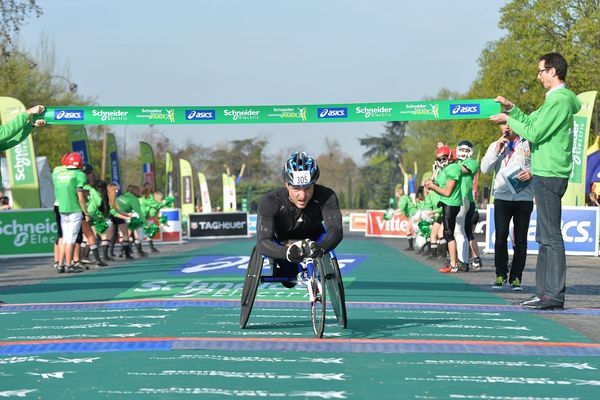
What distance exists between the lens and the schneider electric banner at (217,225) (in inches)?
1810

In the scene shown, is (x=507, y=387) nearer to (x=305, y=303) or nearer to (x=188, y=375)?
(x=188, y=375)

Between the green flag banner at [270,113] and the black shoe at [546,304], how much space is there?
3.98 metres

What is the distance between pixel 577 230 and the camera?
25.5 metres

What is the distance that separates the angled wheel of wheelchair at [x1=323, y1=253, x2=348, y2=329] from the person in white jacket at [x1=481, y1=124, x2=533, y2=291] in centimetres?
462

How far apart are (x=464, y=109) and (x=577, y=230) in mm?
11114

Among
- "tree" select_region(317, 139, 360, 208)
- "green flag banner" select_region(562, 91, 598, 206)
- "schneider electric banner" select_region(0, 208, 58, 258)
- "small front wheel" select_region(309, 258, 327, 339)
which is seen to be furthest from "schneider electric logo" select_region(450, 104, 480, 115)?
"tree" select_region(317, 139, 360, 208)

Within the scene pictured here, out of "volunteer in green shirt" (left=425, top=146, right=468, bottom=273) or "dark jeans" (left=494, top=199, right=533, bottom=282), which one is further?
"volunteer in green shirt" (left=425, top=146, right=468, bottom=273)

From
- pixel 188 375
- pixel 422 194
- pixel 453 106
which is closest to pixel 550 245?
pixel 453 106

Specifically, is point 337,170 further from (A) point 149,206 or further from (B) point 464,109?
(B) point 464,109

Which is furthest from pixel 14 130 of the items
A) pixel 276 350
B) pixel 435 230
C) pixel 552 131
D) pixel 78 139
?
pixel 78 139

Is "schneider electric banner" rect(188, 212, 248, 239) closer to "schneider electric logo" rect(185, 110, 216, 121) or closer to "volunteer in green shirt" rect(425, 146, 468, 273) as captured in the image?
"volunteer in green shirt" rect(425, 146, 468, 273)

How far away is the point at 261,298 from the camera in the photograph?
1286cm

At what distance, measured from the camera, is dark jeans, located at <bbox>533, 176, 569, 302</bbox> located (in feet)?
37.2

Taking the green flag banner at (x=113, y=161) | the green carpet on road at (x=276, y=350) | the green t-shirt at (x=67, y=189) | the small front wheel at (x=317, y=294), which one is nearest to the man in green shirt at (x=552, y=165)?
the green carpet on road at (x=276, y=350)
